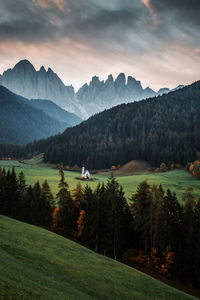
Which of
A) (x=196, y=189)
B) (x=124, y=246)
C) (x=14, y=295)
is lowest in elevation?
(x=124, y=246)

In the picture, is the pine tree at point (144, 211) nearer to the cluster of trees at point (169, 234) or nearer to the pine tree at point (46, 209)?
the cluster of trees at point (169, 234)

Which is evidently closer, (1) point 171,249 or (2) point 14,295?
(2) point 14,295

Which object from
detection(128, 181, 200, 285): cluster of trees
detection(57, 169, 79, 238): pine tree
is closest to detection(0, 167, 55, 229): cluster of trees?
detection(57, 169, 79, 238): pine tree

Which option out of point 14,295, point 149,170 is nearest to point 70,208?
point 14,295

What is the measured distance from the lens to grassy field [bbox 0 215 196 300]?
14000mm

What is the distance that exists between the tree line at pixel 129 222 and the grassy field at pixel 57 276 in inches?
580

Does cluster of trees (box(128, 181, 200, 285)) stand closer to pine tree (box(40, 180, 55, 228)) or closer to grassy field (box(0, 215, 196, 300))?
grassy field (box(0, 215, 196, 300))

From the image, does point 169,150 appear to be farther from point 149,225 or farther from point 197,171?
point 149,225

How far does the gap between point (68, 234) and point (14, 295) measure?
149ft

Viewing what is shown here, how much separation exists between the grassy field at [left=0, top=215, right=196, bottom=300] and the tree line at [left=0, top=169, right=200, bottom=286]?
14733 millimetres

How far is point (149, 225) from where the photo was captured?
143ft

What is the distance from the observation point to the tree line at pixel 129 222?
41031 mm

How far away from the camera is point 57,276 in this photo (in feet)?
66.0

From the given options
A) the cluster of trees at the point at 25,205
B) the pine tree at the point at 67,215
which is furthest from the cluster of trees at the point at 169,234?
the cluster of trees at the point at 25,205
